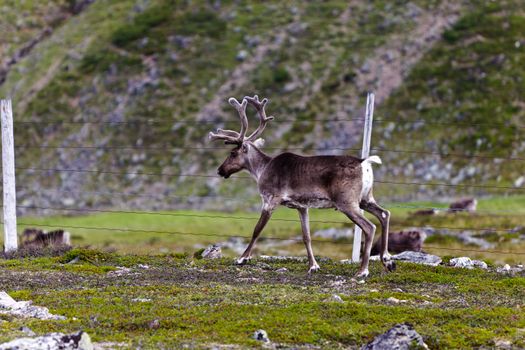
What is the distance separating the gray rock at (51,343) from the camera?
10094 millimetres

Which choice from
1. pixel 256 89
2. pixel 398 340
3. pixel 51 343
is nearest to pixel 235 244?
pixel 256 89

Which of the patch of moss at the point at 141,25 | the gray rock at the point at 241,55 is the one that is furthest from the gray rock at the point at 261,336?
the patch of moss at the point at 141,25

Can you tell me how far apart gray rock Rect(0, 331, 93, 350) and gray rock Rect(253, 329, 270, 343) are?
8.56 ft

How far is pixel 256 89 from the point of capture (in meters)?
70.2

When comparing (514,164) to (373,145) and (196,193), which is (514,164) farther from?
(196,193)

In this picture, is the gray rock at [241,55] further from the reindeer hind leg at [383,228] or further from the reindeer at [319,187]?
the reindeer hind leg at [383,228]

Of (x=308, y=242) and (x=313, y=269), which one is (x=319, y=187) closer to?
(x=308, y=242)

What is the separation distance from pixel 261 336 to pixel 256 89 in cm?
5942

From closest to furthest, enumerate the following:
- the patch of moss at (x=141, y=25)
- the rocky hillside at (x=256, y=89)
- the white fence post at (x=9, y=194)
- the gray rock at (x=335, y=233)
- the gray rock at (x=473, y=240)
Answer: the white fence post at (x=9, y=194) < the gray rock at (x=473, y=240) < the gray rock at (x=335, y=233) < the rocky hillside at (x=256, y=89) < the patch of moss at (x=141, y=25)

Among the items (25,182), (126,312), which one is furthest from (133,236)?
(126,312)

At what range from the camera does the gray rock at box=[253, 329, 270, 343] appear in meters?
11.6

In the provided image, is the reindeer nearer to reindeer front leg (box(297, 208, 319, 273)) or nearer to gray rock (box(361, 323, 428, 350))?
reindeer front leg (box(297, 208, 319, 273))

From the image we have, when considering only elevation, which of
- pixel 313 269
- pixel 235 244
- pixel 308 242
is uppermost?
pixel 308 242

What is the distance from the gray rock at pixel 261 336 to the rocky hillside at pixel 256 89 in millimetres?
44953
